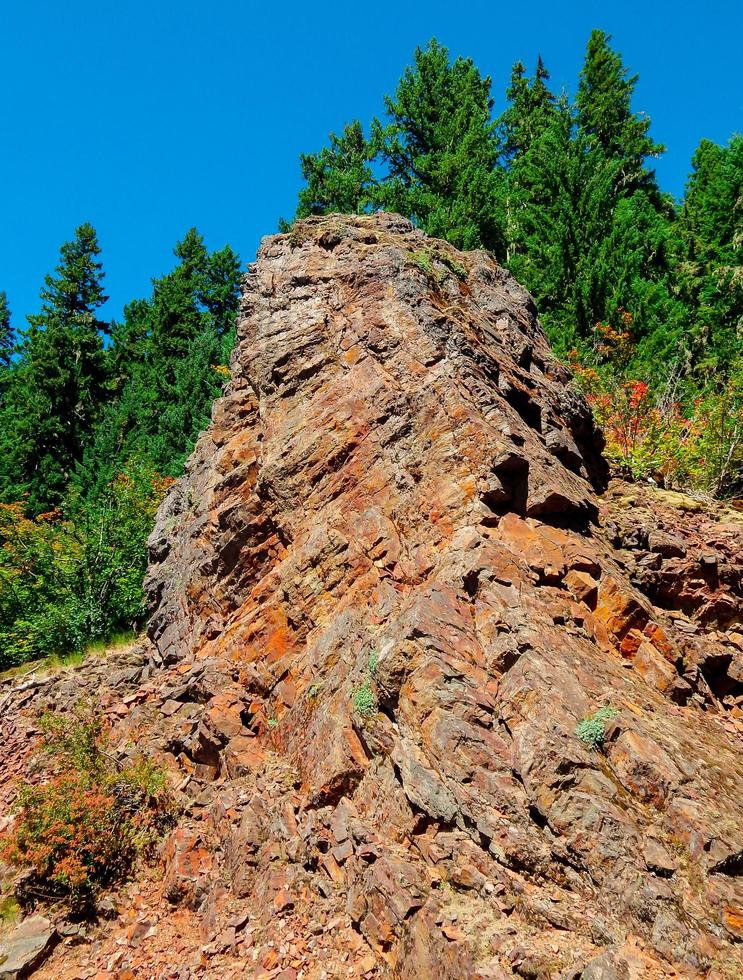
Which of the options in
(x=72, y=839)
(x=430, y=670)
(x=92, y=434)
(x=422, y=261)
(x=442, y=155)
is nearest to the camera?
(x=430, y=670)

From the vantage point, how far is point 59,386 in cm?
2783

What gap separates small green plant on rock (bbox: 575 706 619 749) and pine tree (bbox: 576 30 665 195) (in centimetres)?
2539

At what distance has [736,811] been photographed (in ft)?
17.3

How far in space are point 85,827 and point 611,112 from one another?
95.4 ft

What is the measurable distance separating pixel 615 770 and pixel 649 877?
2.76 ft

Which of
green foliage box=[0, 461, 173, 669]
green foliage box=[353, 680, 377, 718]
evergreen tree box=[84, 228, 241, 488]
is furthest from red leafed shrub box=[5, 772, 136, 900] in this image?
evergreen tree box=[84, 228, 241, 488]

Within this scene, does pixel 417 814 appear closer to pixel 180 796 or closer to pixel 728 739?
pixel 728 739

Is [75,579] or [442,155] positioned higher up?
[442,155]

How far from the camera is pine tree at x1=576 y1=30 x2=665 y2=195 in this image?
83.8 feet

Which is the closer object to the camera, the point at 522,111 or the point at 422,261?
the point at 422,261

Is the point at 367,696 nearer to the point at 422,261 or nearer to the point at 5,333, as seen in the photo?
the point at 422,261

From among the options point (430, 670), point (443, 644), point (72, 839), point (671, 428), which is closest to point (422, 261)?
Answer: point (671, 428)

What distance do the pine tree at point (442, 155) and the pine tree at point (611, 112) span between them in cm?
410

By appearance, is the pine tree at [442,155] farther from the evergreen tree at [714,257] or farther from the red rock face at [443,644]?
the red rock face at [443,644]
